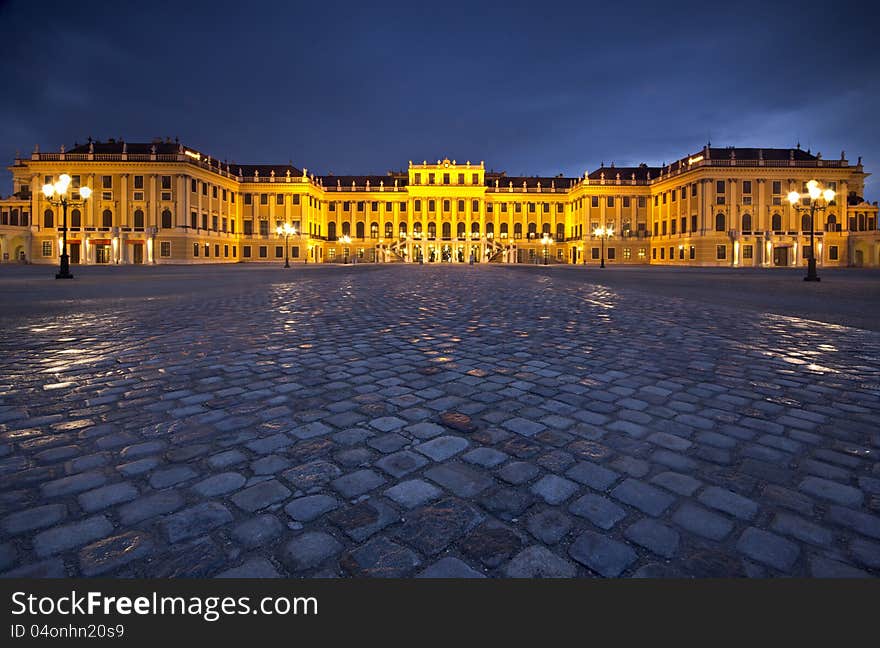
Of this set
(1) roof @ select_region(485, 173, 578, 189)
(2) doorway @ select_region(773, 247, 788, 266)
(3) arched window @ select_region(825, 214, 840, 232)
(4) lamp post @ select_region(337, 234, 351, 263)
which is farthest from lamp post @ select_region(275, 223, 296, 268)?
(3) arched window @ select_region(825, 214, 840, 232)

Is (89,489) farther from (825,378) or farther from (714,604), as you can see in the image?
(825,378)

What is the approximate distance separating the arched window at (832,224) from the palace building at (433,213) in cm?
23

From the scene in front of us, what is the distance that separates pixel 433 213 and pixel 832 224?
53.4 meters

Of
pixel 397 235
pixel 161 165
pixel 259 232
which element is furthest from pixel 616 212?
pixel 161 165

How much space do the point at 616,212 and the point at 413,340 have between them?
7246 centimetres

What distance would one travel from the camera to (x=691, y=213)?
196ft

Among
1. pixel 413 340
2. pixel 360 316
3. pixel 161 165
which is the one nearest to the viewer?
→ pixel 413 340

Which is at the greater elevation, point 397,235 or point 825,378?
point 397,235

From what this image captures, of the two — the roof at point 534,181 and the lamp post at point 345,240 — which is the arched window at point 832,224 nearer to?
the roof at point 534,181

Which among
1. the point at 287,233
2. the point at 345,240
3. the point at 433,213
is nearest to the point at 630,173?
the point at 433,213

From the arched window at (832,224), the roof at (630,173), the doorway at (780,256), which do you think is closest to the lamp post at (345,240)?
the roof at (630,173)

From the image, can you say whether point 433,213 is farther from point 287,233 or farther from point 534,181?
point 287,233

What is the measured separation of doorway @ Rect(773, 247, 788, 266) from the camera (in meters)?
57.7

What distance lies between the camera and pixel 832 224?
57469mm
